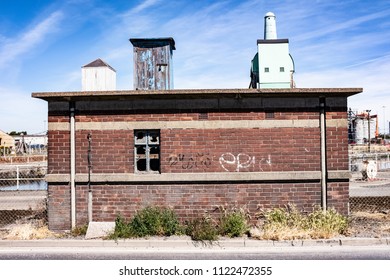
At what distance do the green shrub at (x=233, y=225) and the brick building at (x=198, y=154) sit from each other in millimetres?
615

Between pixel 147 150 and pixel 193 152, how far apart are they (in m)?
1.29

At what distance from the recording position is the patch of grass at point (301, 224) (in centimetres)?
863

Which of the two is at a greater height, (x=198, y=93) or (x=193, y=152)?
(x=198, y=93)

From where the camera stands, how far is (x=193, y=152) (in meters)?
9.99

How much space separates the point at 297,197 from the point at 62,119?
22.5 ft

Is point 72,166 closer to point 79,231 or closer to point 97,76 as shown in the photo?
point 79,231

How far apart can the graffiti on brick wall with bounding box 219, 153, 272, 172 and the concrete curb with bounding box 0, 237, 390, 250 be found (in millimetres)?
2073

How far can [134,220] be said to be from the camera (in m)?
9.41

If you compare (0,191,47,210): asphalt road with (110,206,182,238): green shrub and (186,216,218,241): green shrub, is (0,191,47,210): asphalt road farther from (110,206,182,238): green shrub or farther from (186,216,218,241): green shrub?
(186,216,218,241): green shrub

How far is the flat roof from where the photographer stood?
9703mm

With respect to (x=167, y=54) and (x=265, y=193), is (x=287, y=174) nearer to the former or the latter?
(x=265, y=193)

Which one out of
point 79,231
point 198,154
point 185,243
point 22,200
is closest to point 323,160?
point 198,154

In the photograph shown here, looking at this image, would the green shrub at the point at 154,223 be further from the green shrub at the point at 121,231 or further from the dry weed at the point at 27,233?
the dry weed at the point at 27,233
